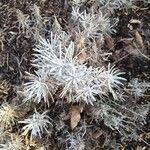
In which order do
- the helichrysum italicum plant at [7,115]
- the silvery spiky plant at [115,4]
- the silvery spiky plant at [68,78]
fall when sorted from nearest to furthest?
→ the silvery spiky plant at [68,78]
the helichrysum italicum plant at [7,115]
the silvery spiky plant at [115,4]

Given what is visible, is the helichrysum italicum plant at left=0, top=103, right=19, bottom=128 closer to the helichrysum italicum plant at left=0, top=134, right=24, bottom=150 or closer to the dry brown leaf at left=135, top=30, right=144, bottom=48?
the helichrysum italicum plant at left=0, top=134, right=24, bottom=150

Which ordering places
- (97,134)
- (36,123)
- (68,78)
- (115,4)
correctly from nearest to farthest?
(68,78)
(36,123)
(97,134)
(115,4)

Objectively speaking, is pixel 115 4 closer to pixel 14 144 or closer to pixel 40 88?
pixel 40 88

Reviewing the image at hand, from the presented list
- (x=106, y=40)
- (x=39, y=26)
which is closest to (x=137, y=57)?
(x=106, y=40)

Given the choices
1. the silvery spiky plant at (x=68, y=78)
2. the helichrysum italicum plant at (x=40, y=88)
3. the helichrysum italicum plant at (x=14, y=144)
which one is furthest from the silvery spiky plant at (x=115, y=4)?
the helichrysum italicum plant at (x=14, y=144)

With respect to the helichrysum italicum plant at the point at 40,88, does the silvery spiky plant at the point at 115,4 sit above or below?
above

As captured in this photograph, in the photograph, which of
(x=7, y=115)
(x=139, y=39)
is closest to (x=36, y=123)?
(x=7, y=115)

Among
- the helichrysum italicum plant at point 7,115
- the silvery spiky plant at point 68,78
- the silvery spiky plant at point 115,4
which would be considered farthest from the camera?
the silvery spiky plant at point 115,4

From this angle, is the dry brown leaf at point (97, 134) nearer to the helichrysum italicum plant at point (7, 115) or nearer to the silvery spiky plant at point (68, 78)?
the silvery spiky plant at point (68, 78)

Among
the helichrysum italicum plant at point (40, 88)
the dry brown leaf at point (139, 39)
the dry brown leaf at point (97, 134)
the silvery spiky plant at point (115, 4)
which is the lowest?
the dry brown leaf at point (97, 134)

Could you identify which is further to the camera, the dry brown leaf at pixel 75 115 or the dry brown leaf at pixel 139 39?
the dry brown leaf at pixel 139 39
